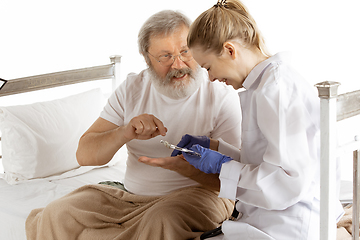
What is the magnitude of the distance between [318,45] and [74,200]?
1.97m

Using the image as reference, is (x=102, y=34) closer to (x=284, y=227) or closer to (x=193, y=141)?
(x=193, y=141)

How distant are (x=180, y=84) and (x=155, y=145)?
29cm

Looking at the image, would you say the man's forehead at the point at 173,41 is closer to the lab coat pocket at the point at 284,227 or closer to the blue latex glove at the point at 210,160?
the blue latex glove at the point at 210,160

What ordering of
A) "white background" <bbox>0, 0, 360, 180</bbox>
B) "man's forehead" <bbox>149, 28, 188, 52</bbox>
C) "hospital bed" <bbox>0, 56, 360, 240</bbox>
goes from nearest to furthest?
"man's forehead" <bbox>149, 28, 188, 52</bbox> < "hospital bed" <bbox>0, 56, 360, 240</bbox> < "white background" <bbox>0, 0, 360, 180</bbox>

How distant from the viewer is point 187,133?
186 cm

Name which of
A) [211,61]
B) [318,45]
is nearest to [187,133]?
[211,61]

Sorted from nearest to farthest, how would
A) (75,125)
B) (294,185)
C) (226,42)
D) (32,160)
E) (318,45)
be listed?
(294,185)
(226,42)
(32,160)
(75,125)
(318,45)

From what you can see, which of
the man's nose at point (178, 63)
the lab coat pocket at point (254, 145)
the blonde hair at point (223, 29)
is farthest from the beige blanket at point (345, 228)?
the man's nose at point (178, 63)

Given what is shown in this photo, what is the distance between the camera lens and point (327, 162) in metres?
1.18

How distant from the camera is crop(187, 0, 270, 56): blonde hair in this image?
1.37m

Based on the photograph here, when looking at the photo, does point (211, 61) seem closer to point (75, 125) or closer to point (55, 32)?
point (75, 125)

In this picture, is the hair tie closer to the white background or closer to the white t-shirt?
the white t-shirt

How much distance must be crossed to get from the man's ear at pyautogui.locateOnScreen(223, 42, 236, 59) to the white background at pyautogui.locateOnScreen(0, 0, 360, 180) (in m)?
1.51

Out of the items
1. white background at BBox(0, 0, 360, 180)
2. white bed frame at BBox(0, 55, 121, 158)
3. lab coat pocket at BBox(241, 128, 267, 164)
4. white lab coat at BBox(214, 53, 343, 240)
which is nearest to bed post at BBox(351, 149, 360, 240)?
white lab coat at BBox(214, 53, 343, 240)
